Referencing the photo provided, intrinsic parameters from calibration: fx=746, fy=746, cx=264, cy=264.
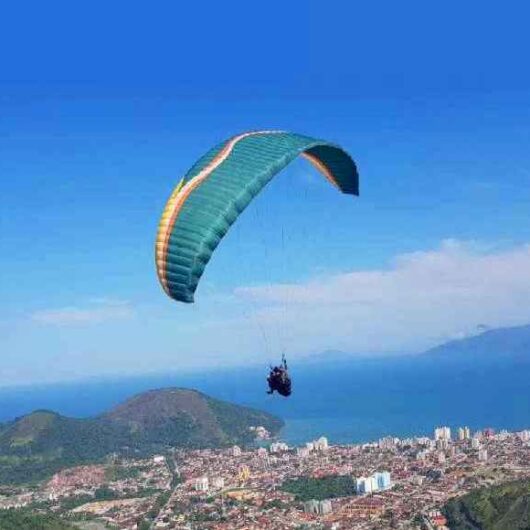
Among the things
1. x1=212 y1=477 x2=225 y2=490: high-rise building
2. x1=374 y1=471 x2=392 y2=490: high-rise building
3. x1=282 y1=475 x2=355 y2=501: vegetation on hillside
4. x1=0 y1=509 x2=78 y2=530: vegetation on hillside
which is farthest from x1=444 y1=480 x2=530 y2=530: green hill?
x1=0 y1=509 x2=78 y2=530: vegetation on hillside

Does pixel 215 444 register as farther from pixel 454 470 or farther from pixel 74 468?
pixel 454 470

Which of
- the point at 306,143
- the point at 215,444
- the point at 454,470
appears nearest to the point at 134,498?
the point at 454,470

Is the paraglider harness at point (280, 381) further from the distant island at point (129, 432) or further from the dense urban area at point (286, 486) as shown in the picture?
the distant island at point (129, 432)

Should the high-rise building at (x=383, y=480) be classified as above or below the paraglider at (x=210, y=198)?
below

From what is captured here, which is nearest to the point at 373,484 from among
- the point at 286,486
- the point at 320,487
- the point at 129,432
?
the point at 320,487

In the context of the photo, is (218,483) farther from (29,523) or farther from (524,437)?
(524,437)

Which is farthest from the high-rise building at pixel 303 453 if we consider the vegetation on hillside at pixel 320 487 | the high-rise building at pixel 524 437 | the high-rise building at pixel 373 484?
the high-rise building at pixel 524 437
